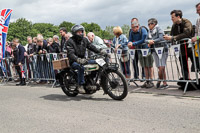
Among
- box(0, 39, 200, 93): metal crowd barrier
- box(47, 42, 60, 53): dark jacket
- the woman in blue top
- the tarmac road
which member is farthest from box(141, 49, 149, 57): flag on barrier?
box(47, 42, 60, 53): dark jacket

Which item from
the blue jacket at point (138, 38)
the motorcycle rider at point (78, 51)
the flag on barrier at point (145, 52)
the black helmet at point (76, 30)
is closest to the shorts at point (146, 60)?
the flag on barrier at point (145, 52)

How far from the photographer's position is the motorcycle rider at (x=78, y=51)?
5832 mm

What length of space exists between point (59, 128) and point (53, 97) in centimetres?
290

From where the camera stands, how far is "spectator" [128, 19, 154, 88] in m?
7.02

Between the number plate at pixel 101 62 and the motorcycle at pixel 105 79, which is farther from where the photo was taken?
the number plate at pixel 101 62

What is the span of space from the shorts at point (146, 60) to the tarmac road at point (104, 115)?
1.16 m

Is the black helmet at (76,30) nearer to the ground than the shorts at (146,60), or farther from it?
farther from it

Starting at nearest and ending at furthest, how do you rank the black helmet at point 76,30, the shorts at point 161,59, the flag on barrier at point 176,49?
the black helmet at point 76,30
the flag on barrier at point 176,49
the shorts at point 161,59

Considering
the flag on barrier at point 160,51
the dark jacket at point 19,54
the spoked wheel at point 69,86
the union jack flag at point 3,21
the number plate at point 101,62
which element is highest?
the union jack flag at point 3,21

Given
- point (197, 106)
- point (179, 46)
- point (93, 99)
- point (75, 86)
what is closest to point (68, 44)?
point (75, 86)

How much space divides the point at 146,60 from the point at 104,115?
3100 mm

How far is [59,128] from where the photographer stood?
3.95m

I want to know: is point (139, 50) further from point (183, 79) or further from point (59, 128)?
point (59, 128)

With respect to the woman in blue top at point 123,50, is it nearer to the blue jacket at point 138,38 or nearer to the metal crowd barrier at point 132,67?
the metal crowd barrier at point 132,67
